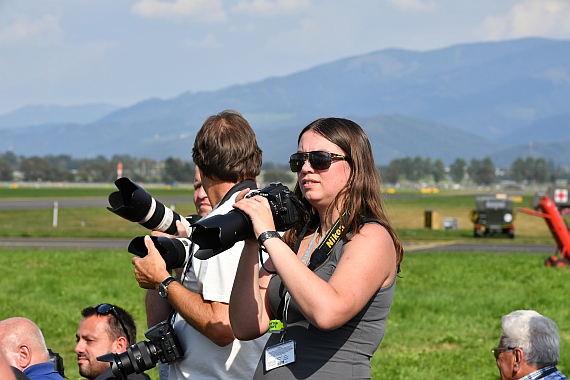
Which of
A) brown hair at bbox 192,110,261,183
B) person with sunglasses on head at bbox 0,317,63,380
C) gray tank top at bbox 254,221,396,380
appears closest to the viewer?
gray tank top at bbox 254,221,396,380

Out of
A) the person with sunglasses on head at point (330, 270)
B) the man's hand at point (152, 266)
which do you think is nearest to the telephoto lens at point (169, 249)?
the man's hand at point (152, 266)

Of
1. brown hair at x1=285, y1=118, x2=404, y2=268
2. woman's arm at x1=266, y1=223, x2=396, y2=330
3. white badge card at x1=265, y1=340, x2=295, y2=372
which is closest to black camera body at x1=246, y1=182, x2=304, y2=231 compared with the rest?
woman's arm at x1=266, y1=223, x2=396, y2=330

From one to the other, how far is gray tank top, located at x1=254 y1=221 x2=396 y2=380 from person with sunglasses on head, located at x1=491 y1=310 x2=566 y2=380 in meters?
1.42

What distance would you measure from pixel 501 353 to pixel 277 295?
166 cm

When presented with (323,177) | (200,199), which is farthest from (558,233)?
(323,177)

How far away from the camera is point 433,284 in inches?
561

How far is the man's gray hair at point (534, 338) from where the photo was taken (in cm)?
431

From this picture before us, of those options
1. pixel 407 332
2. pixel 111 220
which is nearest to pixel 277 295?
pixel 407 332

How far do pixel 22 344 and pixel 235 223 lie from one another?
4.74 ft

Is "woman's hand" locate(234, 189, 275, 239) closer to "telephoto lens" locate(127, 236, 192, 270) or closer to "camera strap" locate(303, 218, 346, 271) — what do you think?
"camera strap" locate(303, 218, 346, 271)

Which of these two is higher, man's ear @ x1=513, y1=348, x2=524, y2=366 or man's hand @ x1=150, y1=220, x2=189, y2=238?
man's hand @ x1=150, y1=220, x2=189, y2=238

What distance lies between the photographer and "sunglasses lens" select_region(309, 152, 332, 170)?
3236mm

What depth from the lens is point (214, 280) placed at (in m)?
3.66

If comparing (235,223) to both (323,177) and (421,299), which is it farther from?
(421,299)
